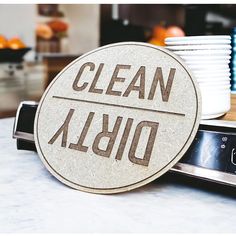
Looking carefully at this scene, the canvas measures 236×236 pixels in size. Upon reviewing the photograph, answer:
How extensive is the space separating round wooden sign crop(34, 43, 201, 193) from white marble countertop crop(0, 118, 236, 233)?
29 millimetres

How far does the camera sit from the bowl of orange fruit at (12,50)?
3627mm

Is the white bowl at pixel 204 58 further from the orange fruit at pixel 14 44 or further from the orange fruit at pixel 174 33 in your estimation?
the orange fruit at pixel 14 44

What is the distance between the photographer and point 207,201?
560 mm

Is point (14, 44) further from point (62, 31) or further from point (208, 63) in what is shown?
point (208, 63)

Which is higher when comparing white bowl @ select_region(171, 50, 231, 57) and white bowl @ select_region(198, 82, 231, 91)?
white bowl @ select_region(171, 50, 231, 57)

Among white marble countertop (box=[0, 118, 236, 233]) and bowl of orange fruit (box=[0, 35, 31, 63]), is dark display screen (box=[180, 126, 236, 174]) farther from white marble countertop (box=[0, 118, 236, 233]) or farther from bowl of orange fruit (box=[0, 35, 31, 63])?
bowl of orange fruit (box=[0, 35, 31, 63])

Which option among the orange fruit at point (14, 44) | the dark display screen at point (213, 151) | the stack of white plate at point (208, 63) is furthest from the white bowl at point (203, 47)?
the orange fruit at point (14, 44)

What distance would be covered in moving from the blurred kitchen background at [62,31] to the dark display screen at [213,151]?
2.22m

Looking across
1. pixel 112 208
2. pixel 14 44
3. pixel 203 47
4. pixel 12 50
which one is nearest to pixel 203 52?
pixel 203 47

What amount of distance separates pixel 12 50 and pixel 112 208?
132 inches

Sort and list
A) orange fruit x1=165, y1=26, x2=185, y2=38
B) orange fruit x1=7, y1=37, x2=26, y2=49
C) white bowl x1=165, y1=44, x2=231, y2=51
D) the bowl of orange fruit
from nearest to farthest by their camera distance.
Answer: white bowl x1=165, y1=44, x2=231, y2=51
orange fruit x1=165, y1=26, x2=185, y2=38
the bowl of orange fruit
orange fruit x1=7, y1=37, x2=26, y2=49

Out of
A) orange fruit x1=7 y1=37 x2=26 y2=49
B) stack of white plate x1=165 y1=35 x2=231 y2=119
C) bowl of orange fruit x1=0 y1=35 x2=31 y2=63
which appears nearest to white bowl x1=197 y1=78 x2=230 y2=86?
stack of white plate x1=165 y1=35 x2=231 y2=119

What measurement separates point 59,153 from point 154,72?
0.19m

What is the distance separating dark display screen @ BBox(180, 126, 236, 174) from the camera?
54cm
